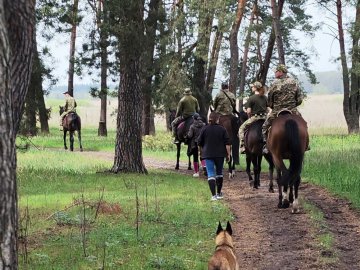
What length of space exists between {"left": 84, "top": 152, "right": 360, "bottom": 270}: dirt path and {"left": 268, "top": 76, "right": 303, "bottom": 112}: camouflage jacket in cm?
205

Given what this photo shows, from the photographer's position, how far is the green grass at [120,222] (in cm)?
862

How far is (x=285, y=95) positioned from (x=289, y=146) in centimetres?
129

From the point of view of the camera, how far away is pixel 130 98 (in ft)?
63.0

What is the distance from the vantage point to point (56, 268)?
808cm

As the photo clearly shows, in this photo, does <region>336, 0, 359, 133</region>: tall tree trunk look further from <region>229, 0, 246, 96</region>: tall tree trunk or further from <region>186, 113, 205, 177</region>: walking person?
<region>186, 113, 205, 177</region>: walking person

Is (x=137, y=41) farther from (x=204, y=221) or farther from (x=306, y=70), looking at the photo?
(x=306, y=70)

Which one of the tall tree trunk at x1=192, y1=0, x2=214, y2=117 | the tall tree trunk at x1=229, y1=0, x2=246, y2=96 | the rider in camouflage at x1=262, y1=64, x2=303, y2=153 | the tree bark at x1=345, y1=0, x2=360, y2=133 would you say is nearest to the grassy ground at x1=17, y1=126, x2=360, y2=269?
the rider in camouflage at x1=262, y1=64, x2=303, y2=153

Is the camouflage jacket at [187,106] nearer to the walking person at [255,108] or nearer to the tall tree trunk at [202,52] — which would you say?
the walking person at [255,108]

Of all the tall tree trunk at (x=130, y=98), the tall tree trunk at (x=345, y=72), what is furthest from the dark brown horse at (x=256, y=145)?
the tall tree trunk at (x=345, y=72)

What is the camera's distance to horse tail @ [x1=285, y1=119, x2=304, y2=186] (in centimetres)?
1291

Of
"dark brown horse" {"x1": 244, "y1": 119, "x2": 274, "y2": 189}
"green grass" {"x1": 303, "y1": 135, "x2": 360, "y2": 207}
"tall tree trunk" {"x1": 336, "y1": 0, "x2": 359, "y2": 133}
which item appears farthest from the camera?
"tall tree trunk" {"x1": 336, "y1": 0, "x2": 359, "y2": 133}

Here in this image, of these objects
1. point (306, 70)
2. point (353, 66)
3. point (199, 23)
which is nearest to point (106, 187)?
point (199, 23)

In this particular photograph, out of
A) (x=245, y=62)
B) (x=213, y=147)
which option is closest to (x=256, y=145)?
(x=213, y=147)

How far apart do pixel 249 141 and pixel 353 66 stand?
24.8m
